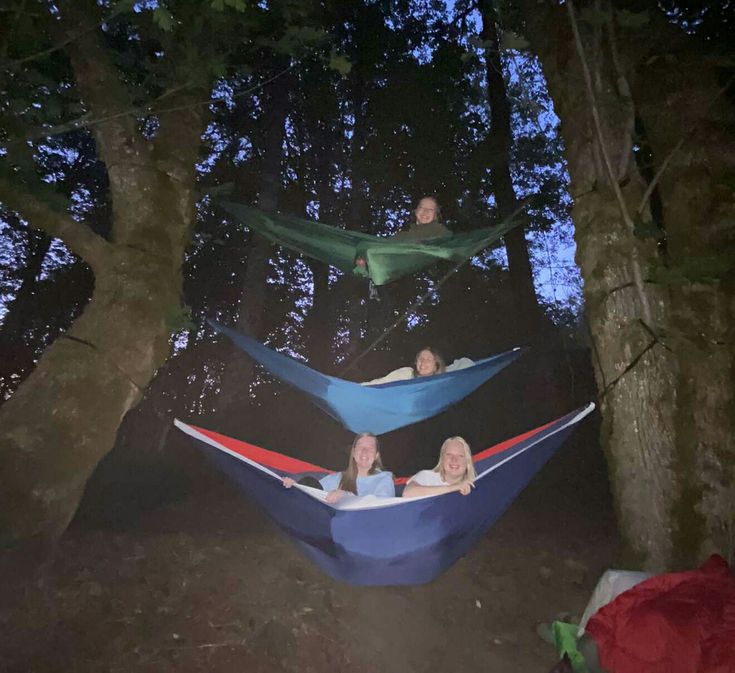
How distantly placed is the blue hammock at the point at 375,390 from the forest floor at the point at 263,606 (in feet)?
2.70

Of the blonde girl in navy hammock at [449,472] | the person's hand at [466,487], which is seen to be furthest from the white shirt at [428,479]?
the person's hand at [466,487]

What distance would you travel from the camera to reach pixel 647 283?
1745 millimetres

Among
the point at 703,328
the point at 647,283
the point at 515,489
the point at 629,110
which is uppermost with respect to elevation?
the point at 629,110

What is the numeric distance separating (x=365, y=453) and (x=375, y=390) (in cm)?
30

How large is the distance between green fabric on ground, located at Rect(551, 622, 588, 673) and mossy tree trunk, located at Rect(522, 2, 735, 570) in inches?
20.6

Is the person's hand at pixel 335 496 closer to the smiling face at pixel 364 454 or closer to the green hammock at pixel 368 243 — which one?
the smiling face at pixel 364 454

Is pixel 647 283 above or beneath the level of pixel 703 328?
above

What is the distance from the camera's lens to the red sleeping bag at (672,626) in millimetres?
974

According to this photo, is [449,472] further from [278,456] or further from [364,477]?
[278,456]

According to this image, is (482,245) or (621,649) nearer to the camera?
(621,649)

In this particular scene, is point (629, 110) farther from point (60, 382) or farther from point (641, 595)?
point (60, 382)

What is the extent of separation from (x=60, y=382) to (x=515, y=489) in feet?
5.50

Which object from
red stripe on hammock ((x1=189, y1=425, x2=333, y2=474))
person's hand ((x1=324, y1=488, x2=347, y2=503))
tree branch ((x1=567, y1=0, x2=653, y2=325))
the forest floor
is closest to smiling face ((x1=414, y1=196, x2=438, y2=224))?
tree branch ((x1=567, y1=0, x2=653, y2=325))

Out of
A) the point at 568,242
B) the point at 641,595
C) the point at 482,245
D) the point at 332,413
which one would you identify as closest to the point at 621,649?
the point at 641,595
